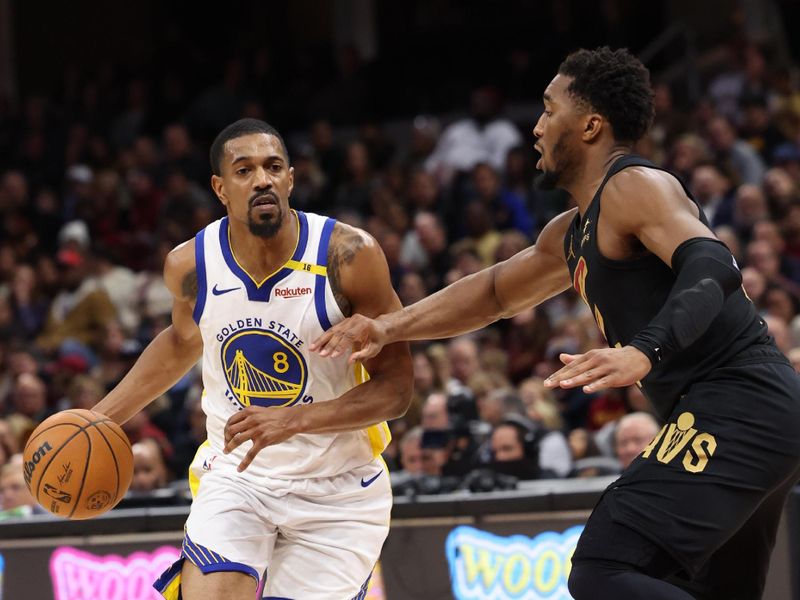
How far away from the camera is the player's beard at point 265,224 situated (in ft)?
14.9

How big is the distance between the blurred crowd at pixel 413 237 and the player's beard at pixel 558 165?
257 cm

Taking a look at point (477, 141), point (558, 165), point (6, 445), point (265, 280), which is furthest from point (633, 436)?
point (477, 141)

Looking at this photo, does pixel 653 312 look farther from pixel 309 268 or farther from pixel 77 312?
pixel 77 312

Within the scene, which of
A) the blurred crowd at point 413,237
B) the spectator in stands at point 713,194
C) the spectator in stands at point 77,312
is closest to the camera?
the blurred crowd at point 413,237

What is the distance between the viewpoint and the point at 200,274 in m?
4.74

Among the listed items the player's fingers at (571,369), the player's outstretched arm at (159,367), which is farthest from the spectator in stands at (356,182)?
the player's fingers at (571,369)

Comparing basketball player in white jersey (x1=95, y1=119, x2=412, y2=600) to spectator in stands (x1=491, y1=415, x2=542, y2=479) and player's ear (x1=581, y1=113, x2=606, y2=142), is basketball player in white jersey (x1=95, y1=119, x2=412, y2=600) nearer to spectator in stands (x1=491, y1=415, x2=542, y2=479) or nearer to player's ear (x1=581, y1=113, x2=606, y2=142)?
player's ear (x1=581, y1=113, x2=606, y2=142)

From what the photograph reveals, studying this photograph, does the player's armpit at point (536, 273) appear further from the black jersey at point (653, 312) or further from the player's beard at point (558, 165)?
the black jersey at point (653, 312)

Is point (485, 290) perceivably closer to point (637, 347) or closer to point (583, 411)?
point (637, 347)

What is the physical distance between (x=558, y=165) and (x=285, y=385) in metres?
1.21

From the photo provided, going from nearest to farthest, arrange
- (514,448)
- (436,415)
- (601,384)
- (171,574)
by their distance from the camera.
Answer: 1. (601,384)
2. (171,574)
3. (514,448)
4. (436,415)

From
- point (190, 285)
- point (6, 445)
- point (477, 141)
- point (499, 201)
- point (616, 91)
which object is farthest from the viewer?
point (477, 141)

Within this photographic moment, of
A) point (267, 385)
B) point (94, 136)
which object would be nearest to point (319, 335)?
point (267, 385)

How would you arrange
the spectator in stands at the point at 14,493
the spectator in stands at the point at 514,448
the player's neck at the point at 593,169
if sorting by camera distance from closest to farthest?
the player's neck at the point at 593,169
the spectator in stands at the point at 514,448
the spectator in stands at the point at 14,493
